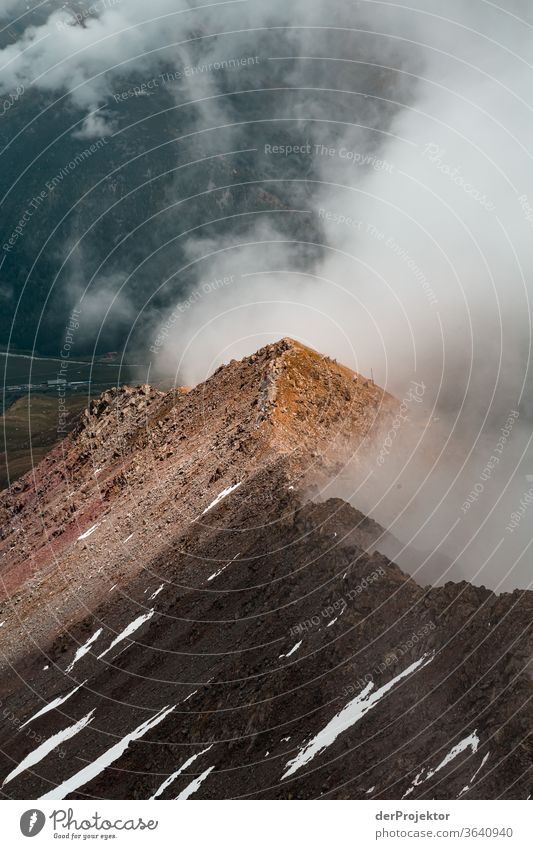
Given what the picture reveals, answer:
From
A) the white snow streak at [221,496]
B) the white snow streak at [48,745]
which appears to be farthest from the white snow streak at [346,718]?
the white snow streak at [221,496]

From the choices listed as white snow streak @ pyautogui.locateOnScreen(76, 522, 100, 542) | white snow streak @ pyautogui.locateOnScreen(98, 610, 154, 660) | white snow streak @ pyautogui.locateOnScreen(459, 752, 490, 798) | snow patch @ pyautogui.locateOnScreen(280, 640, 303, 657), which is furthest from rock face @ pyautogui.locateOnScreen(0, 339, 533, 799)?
snow patch @ pyautogui.locateOnScreen(280, 640, 303, 657)

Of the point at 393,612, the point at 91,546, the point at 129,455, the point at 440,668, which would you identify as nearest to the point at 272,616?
the point at 393,612

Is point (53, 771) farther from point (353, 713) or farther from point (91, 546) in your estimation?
point (91, 546)

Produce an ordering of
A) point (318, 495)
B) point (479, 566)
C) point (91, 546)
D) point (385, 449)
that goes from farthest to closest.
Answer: point (479, 566), point (385, 449), point (91, 546), point (318, 495)

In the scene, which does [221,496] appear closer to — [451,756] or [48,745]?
[48,745]

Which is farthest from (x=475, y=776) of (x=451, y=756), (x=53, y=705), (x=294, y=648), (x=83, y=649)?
(x=83, y=649)

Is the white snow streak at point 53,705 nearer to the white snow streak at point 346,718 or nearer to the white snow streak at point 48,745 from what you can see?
the white snow streak at point 48,745
